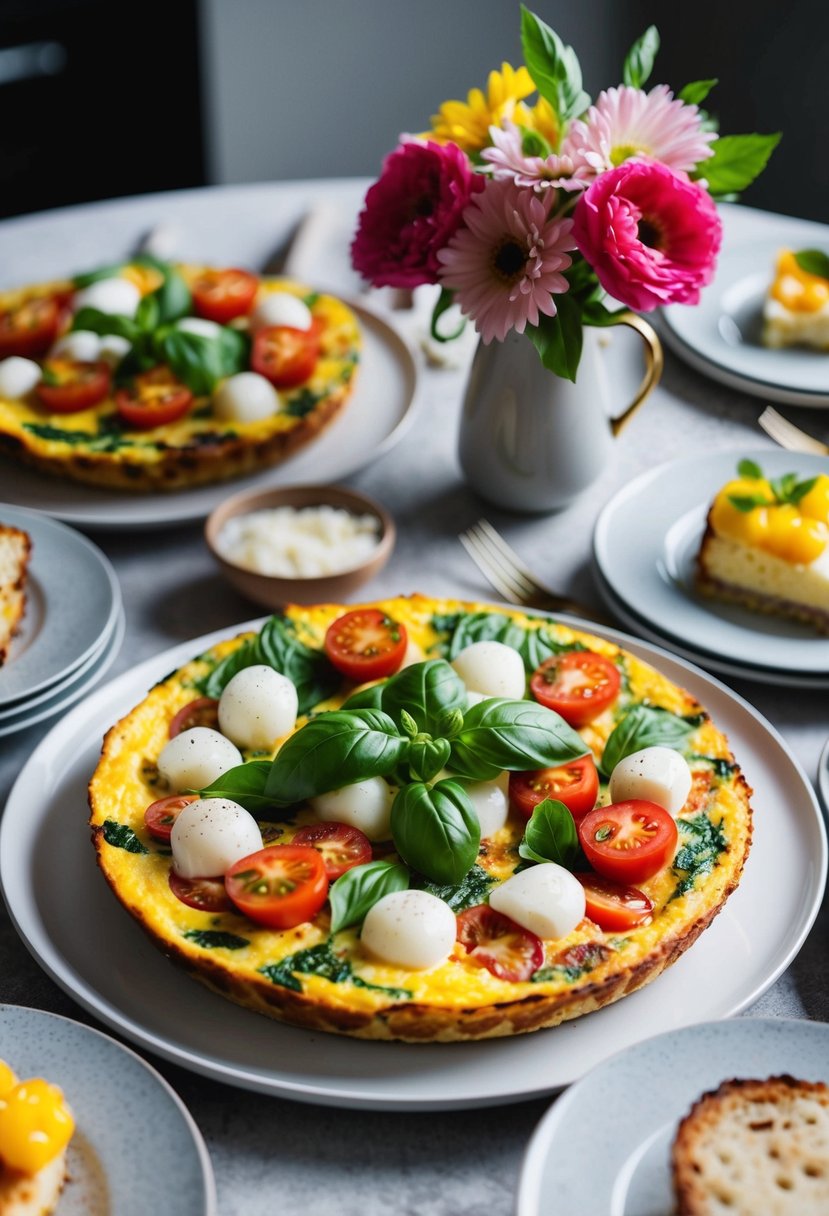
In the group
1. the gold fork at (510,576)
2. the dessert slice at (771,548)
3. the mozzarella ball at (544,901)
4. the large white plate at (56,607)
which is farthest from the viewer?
the gold fork at (510,576)

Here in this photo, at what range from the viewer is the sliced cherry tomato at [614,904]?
2045 millimetres

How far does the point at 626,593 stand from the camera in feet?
9.70

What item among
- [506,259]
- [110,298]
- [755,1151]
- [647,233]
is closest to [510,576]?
[506,259]

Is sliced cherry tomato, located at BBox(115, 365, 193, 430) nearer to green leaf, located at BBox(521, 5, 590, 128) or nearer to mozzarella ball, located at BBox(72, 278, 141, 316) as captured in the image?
mozzarella ball, located at BBox(72, 278, 141, 316)

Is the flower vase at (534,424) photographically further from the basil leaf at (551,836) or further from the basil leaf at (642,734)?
the basil leaf at (551,836)

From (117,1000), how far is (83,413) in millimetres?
1885

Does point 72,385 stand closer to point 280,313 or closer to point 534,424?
point 280,313

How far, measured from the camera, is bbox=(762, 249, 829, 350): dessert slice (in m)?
3.75

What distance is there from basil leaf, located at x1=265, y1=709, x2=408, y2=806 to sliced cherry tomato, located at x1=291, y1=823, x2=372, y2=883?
6 centimetres

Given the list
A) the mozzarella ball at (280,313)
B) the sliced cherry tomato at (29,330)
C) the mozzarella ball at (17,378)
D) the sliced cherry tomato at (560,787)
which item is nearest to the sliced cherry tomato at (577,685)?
the sliced cherry tomato at (560,787)

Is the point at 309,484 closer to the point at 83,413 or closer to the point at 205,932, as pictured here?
the point at 83,413

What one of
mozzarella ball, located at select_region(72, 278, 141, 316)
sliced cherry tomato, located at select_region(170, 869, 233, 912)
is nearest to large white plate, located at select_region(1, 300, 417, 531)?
mozzarella ball, located at select_region(72, 278, 141, 316)

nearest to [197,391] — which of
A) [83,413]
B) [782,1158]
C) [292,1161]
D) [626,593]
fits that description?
[83,413]

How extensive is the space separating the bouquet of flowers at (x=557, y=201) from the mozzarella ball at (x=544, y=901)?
111cm
